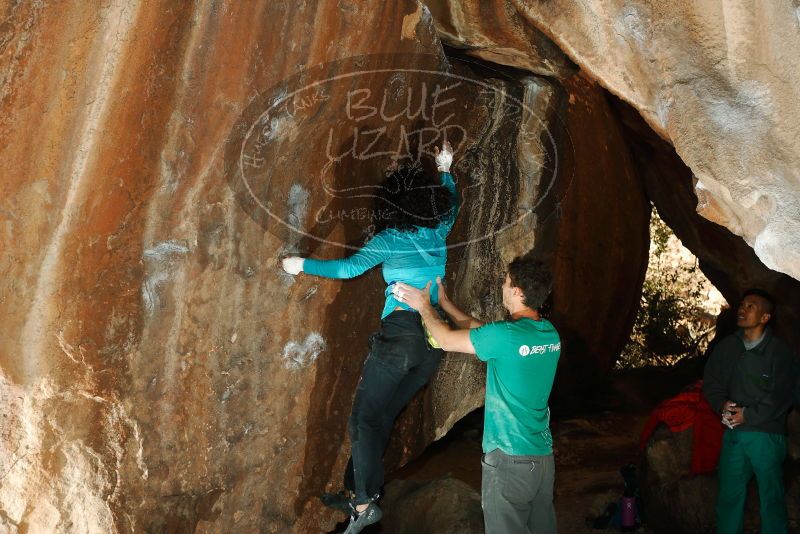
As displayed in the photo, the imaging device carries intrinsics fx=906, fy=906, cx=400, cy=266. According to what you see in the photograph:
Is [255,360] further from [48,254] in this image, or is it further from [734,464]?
[734,464]

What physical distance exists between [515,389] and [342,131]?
5.34 feet

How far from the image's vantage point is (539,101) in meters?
5.50

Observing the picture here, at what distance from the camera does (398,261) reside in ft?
13.4

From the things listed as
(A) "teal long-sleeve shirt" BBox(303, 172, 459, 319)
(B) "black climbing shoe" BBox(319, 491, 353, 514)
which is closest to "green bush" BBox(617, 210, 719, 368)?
(B) "black climbing shoe" BBox(319, 491, 353, 514)

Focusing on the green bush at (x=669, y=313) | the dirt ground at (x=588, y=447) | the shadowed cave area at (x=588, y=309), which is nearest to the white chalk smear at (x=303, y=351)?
the shadowed cave area at (x=588, y=309)

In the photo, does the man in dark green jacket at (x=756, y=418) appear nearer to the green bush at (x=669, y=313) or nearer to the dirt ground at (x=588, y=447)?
the dirt ground at (x=588, y=447)

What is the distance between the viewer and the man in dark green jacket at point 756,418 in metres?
4.46

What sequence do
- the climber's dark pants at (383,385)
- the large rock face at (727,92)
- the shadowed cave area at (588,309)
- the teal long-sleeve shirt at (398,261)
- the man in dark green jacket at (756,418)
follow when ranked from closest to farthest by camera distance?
the large rock face at (727,92) → the teal long-sleeve shirt at (398,261) → the climber's dark pants at (383,385) → the man in dark green jacket at (756,418) → the shadowed cave area at (588,309)

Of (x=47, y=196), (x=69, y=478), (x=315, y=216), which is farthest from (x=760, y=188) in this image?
(x=69, y=478)

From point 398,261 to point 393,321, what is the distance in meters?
0.28

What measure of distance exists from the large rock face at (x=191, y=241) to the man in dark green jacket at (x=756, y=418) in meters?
1.92

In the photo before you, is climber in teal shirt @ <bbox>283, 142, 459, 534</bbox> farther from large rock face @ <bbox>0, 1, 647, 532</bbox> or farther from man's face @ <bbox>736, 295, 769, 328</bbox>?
man's face @ <bbox>736, 295, 769, 328</bbox>

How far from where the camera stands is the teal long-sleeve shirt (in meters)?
3.97

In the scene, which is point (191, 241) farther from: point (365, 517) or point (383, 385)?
point (365, 517)
